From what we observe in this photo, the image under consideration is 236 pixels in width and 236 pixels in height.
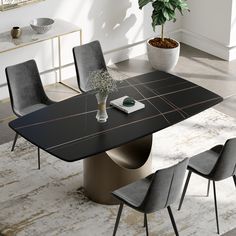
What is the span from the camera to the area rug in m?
6.26

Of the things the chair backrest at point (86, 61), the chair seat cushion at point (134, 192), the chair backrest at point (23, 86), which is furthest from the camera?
the chair backrest at point (86, 61)

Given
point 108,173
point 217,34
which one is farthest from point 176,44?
point 108,173

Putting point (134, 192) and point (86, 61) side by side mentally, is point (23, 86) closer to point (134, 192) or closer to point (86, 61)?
point (86, 61)

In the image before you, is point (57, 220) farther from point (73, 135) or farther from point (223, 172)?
point (223, 172)

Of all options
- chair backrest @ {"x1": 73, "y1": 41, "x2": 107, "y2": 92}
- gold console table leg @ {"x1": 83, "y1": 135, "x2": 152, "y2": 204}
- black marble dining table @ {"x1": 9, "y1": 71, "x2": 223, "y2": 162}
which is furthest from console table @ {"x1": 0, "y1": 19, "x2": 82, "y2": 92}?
gold console table leg @ {"x1": 83, "y1": 135, "x2": 152, "y2": 204}

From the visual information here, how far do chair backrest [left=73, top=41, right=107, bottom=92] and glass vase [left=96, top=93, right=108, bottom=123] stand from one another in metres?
1.27

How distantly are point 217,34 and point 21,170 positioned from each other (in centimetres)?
396

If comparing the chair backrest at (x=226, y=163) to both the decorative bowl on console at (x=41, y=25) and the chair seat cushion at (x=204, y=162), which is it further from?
the decorative bowl on console at (x=41, y=25)

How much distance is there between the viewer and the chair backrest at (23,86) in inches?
283

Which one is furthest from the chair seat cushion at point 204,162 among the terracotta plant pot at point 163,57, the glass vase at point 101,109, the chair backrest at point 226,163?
the terracotta plant pot at point 163,57

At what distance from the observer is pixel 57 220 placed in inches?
251

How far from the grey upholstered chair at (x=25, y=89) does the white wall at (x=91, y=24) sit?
1138mm

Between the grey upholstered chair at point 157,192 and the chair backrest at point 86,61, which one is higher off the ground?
the chair backrest at point 86,61

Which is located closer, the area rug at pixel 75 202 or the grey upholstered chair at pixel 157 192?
the grey upholstered chair at pixel 157 192
